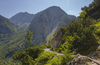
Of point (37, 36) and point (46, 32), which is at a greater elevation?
point (46, 32)

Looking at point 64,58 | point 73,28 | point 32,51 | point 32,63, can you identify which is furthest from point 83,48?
point 32,51

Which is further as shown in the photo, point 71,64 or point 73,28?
point 73,28

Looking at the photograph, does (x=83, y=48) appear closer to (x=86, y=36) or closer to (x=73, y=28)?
(x=86, y=36)

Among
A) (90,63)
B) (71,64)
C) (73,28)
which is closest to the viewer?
(90,63)

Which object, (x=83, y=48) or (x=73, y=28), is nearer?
(x=83, y=48)

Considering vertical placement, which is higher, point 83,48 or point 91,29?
point 91,29

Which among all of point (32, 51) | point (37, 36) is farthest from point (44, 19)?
point (32, 51)

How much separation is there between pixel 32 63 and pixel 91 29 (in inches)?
530

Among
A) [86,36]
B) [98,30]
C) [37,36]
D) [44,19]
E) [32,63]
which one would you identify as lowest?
[37,36]

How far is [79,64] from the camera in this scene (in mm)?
6012

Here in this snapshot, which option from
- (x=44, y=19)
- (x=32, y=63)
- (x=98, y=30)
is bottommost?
(x=32, y=63)

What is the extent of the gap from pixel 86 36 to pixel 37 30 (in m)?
184

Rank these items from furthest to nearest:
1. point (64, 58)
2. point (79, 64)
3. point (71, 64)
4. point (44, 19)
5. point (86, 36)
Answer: point (44, 19) < point (86, 36) < point (64, 58) < point (71, 64) < point (79, 64)

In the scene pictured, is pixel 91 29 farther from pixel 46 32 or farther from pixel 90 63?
pixel 46 32
